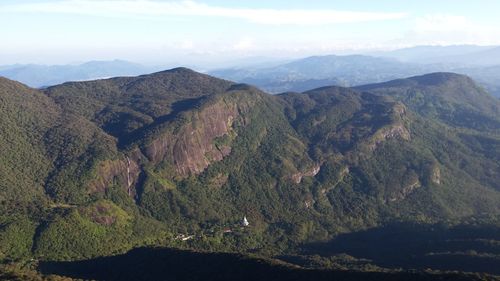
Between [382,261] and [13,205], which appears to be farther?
[13,205]

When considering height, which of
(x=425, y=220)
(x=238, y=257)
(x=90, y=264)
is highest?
(x=238, y=257)

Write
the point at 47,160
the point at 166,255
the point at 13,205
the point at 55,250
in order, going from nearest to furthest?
the point at 166,255 < the point at 55,250 < the point at 13,205 < the point at 47,160

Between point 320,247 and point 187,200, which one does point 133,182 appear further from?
point 320,247

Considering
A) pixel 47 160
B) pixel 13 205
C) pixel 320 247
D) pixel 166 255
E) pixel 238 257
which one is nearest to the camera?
pixel 238 257

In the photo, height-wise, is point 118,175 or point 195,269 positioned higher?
point 118,175

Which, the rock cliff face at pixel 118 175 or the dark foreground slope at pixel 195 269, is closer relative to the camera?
the dark foreground slope at pixel 195 269

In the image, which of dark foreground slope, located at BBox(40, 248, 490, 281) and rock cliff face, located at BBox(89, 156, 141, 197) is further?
rock cliff face, located at BBox(89, 156, 141, 197)

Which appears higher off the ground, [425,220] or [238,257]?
[238,257]

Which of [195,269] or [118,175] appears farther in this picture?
[118,175]

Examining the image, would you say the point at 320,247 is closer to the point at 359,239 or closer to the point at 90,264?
the point at 359,239

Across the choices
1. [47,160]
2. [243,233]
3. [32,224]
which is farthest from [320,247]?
[47,160]
